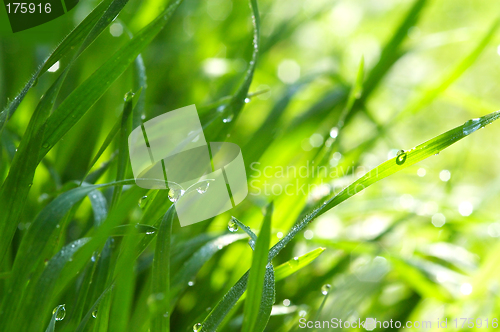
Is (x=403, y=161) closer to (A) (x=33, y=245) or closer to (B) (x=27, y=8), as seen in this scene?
(A) (x=33, y=245)

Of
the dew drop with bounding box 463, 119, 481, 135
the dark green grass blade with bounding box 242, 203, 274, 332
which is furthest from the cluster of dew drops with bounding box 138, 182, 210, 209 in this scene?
the dew drop with bounding box 463, 119, 481, 135

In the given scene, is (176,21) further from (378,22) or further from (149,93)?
(378,22)

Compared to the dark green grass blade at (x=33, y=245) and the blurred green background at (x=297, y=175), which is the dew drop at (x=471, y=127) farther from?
the dark green grass blade at (x=33, y=245)

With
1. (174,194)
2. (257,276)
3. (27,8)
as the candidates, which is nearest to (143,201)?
(174,194)

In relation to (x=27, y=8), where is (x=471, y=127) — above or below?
below

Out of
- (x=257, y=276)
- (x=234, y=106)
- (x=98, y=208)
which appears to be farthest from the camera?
(x=234, y=106)

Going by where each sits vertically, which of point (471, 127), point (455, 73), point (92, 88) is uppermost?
point (455, 73)
